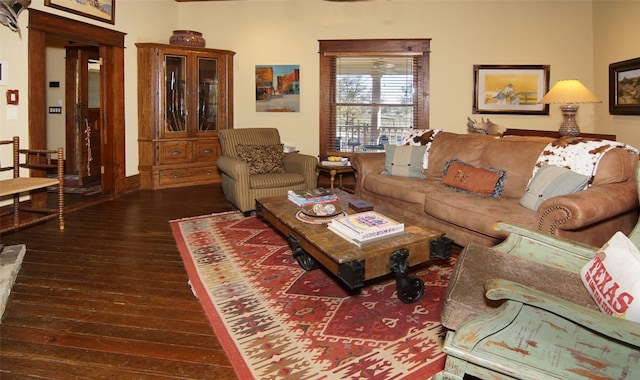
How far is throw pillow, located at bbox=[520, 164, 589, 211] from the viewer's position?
2.97 m

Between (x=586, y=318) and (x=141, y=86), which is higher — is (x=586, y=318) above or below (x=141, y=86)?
below

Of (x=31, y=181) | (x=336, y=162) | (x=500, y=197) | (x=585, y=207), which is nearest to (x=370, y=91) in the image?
(x=336, y=162)

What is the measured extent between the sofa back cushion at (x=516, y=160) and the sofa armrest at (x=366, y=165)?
1.20 meters

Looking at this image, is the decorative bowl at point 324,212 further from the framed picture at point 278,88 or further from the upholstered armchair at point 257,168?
the framed picture at point 278,88

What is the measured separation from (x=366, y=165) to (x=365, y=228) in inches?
91.1

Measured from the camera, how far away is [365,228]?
8.27ft

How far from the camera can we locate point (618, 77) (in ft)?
17.8

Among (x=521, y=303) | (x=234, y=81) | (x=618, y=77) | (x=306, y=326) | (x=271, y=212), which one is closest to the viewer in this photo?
(x=521, y=303)

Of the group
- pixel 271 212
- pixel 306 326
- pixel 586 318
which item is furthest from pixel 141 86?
pixel 586 318

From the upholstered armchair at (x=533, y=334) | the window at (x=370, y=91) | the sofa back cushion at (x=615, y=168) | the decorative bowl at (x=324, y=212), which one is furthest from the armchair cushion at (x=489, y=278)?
the window at (x=370, y=91)

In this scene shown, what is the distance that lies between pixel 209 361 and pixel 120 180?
448cm

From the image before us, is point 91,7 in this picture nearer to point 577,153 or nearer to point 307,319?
point 307,319

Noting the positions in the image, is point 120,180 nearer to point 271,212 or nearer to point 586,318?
point 271,212

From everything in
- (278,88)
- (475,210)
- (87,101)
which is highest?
(278,88)
